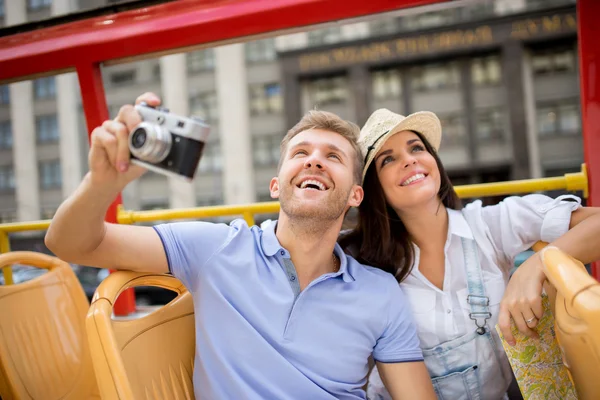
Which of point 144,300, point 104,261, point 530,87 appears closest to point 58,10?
point 104,261

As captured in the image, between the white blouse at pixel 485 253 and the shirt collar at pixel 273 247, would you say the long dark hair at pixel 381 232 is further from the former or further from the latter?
the shirt collar at pixel 273 247

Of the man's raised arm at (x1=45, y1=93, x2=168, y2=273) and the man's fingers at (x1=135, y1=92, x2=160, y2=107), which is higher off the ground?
the man's fingers at (x1=135, y1=92, x2=160, y2=107)

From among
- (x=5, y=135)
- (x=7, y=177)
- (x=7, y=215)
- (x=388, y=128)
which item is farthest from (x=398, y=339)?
(x=5, y=135)

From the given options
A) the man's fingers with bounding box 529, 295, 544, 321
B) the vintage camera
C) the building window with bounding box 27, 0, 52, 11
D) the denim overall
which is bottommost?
the denim overall

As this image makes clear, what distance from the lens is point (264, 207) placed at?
1.97 m

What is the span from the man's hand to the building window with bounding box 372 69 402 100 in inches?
690

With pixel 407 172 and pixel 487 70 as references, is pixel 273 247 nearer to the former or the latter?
pixel 407 172

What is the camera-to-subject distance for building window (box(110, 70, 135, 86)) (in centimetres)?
2156

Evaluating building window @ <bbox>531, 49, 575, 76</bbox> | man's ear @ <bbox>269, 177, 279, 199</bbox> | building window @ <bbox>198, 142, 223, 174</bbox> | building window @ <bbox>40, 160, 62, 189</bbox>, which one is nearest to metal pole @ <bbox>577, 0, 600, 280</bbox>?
man's ear @ <bbox>269, 177, 279, 199</bbox>

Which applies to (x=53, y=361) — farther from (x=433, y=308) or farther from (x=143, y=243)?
(x=433, y=308)

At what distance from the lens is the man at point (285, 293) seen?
1232 millimetres

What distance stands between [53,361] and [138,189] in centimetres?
2012

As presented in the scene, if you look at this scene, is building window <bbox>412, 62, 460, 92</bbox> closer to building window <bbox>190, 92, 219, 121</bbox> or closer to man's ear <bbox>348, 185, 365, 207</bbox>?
building window <bbox>190, 92, 219, 121</bbox>

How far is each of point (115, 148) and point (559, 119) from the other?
18.5m
